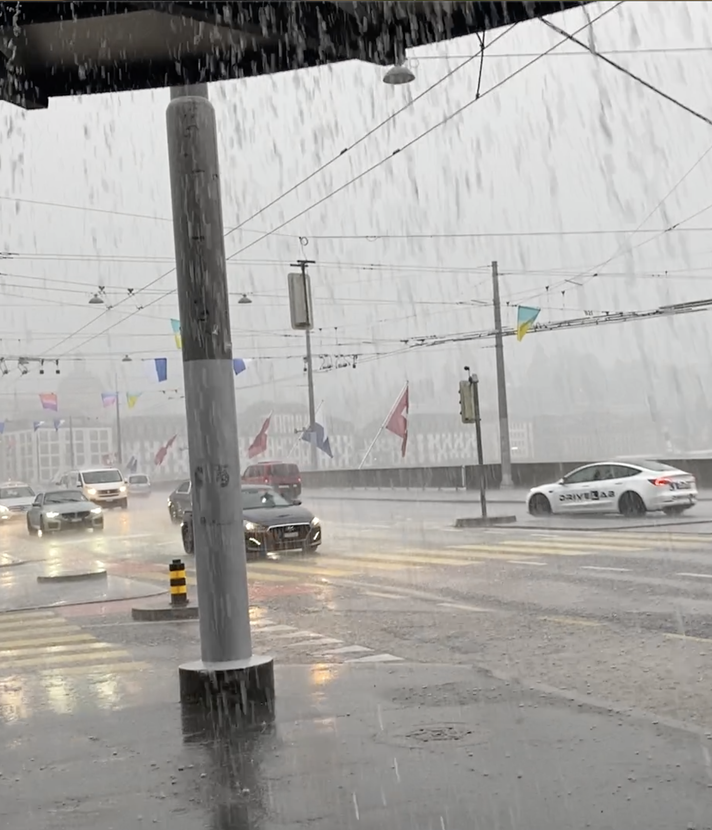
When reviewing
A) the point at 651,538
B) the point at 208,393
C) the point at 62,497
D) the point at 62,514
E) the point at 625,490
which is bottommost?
the point at 651,538

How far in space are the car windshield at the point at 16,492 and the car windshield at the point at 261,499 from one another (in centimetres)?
2646

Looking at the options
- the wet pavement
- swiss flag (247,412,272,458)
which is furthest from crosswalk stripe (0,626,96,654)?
swiss flag (247,412,272,458)

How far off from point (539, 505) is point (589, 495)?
1.95 meters

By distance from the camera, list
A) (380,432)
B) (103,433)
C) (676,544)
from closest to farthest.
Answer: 1. (676,544)
2. (380,432)
3. (103,433)

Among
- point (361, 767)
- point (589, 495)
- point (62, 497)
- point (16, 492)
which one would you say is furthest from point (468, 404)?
point (16, 492)

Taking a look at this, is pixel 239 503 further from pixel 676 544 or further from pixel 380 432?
pixel 380 432

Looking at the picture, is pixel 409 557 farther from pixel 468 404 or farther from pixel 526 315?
pixel 526 315

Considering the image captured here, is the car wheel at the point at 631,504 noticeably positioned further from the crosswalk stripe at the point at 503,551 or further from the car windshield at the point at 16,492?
the car windshield at the point at 16,492

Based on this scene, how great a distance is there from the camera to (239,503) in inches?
304

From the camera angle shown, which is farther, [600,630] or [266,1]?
[600,630]

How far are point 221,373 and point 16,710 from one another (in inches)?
112

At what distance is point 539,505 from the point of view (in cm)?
2931

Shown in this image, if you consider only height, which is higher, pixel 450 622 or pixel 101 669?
pixel 101 669

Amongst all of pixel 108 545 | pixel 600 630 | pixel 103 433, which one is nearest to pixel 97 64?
pixel 600 630
